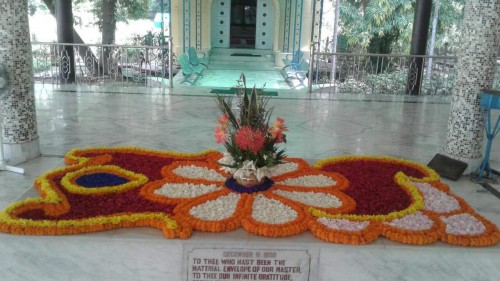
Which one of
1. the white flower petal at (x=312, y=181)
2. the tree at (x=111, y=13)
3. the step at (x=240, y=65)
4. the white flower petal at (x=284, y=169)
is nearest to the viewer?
the white flower petal at (x=312, y=181)

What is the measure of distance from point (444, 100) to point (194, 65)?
6.85 meters

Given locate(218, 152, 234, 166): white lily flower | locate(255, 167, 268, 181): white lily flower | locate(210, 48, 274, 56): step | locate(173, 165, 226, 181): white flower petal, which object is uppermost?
locate(210, 48, 274, 56): step

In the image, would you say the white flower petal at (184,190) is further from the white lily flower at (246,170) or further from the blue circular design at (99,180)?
the blue circular design at (99,180)

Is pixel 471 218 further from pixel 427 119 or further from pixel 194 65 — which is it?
pixel 194 65

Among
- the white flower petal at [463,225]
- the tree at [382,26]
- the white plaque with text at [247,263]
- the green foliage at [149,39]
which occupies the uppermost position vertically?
the tree at [382,26]

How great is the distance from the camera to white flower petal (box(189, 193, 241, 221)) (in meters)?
3.23

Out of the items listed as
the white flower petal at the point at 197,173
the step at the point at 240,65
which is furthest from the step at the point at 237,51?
the white flower petal at the point at 197,173

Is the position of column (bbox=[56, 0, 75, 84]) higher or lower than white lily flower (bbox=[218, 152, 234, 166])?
higher

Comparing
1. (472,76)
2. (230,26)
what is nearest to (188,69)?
(230,26)

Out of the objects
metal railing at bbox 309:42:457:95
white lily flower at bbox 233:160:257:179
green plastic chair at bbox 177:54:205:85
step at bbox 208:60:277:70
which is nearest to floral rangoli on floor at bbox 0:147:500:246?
white lily flower at bbox 233:160:257:179

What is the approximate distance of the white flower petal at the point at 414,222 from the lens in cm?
317

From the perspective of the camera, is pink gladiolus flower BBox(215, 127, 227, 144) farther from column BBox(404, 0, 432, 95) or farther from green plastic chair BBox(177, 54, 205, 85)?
green plastic chair BBox(177, 54, 205, 85)

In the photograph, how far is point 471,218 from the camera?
336cm

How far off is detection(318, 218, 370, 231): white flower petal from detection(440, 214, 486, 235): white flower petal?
1.89 feet
